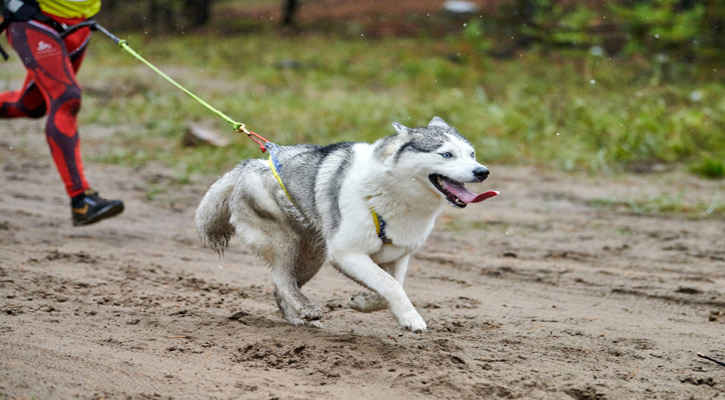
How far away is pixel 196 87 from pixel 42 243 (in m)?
8.19

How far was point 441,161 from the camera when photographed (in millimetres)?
4125

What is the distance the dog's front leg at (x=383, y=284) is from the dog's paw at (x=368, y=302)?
0.12 m

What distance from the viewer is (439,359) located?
403 centimetres

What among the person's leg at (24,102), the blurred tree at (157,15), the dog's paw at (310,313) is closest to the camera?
the dog's paw at (310,313)

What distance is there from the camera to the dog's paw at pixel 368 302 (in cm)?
427

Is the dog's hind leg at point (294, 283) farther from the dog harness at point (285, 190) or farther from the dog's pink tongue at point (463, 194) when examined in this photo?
the dog's pink tongue at point (463, 194)

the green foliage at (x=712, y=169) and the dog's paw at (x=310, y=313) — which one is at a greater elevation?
the green foliage at (x=712, y=169)

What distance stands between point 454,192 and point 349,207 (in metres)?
0.59

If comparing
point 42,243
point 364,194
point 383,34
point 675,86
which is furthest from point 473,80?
point 364,194

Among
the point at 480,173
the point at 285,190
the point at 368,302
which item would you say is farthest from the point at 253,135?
the point at 480,173

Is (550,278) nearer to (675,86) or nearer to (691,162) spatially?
(691,162)

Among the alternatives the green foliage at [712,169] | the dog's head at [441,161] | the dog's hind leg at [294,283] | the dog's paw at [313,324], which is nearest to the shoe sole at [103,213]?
the dog's hind leg at [294,283]

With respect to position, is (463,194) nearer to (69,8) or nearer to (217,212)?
(217,212)

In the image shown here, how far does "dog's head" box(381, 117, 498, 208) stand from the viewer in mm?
4055
